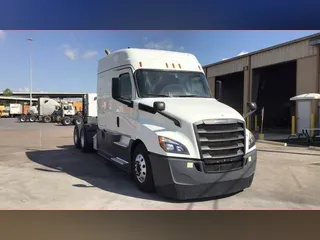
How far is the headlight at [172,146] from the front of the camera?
5352 millimetres

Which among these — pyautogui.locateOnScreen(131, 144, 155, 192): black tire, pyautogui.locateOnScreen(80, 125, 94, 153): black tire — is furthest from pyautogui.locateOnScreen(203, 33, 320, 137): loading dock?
pyautogui.locateOnScreen(131, 144, 155, 192): black tire

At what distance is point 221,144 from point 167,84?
1749 mm

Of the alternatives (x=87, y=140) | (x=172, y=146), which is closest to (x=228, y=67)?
(x=87, y=140)

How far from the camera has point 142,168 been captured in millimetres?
6016

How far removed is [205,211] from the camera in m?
5.17

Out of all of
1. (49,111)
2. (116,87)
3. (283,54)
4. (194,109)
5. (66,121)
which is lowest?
(66,121)

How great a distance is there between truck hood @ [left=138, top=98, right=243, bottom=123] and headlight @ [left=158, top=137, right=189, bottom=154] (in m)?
0.43

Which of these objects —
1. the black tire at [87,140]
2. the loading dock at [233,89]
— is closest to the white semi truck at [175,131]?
the black tire at [87,140]

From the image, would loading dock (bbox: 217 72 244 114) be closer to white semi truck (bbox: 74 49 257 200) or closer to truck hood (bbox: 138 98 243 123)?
white semi truck (bbox: 74 49 257 200)

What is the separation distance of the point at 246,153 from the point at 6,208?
409 cm

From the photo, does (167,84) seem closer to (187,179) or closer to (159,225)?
(187,179)
